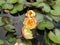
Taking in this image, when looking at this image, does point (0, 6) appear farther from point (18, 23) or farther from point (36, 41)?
point (36, 41)

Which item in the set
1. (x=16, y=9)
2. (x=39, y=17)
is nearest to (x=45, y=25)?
(x=39, y=17)

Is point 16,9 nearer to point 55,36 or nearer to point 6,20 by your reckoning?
point 6,20

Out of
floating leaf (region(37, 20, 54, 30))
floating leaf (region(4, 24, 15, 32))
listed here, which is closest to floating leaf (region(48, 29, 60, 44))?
floating leaf (region(37, 20, 54, 30))

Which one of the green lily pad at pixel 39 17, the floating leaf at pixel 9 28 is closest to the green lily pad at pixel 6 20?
the floating leaf at pixel 9 28

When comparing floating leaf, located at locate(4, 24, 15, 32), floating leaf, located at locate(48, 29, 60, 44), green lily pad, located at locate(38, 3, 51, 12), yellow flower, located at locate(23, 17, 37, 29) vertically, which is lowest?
floating leaf, located at locate(48, 29, 60, 44)

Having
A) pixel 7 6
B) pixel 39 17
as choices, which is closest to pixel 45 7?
pixel 39 17

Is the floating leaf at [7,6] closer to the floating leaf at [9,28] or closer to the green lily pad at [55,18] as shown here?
the floating leaf at [9,28]

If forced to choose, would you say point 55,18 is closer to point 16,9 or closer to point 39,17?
point 39,17

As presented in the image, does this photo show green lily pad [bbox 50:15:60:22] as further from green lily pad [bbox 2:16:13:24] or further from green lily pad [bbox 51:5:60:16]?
green lily pad [bbox 2:16:13:24]

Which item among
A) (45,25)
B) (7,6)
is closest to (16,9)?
(7,6)

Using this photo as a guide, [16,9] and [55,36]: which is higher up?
[16,9]

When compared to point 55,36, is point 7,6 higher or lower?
higher
